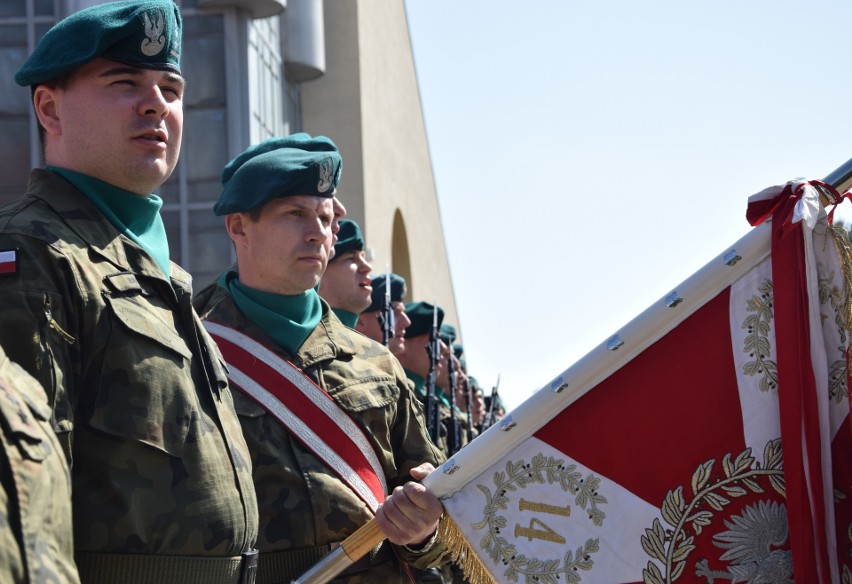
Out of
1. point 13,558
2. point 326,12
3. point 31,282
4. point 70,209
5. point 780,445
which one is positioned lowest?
point 13,558

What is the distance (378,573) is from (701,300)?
1259mm

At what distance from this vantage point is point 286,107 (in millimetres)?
15672

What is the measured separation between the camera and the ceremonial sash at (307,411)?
3.79m

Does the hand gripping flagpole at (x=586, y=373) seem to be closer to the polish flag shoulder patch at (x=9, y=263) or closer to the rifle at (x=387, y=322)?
the polish flag shoulder patch at (x=9, y=263)

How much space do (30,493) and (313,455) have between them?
190 cm

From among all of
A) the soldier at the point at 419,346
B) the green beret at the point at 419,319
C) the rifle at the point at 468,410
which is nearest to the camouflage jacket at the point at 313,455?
the soldier at the point at 419,346

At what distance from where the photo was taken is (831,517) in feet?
10.4

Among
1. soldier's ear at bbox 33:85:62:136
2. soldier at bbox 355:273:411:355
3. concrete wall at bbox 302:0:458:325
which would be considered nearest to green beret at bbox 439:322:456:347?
soldier at bbox 355:273:411:355

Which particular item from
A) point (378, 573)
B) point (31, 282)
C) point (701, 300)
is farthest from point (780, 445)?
point (31, 282)

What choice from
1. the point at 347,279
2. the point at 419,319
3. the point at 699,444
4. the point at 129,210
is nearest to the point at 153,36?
the point at 129,210

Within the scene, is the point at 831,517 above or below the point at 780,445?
below

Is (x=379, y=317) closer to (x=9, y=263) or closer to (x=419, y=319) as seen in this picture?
(x=419, y=319)

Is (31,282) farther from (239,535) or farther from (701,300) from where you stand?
(701,300)

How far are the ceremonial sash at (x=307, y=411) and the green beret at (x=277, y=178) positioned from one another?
454 mm
